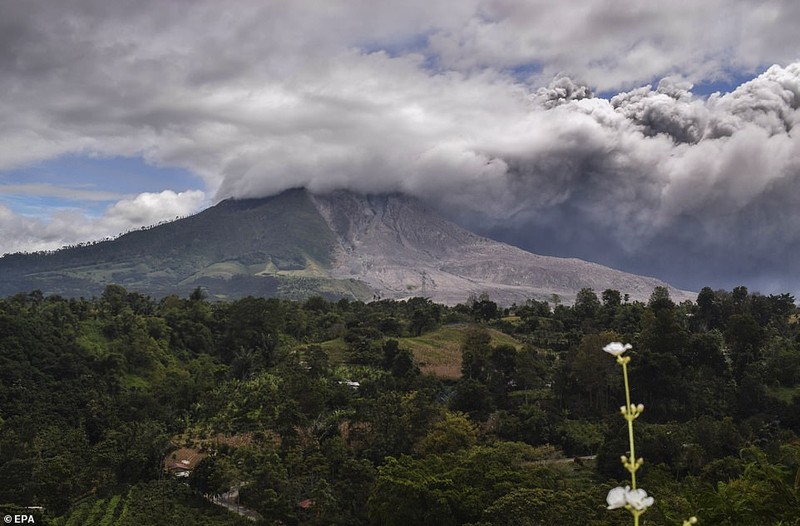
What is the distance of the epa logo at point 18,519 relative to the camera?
2068 centimetres

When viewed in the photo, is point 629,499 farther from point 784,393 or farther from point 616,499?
point 784,393

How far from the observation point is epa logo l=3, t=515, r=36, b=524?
20680 millimetres

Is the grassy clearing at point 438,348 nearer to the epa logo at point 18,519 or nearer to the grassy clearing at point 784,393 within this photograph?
the grassy clearing at point 784,393

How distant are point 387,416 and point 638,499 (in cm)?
3168

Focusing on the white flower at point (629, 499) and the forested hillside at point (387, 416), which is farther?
the forested hillside at point (387, 416)

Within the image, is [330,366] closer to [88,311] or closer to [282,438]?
[282,438]

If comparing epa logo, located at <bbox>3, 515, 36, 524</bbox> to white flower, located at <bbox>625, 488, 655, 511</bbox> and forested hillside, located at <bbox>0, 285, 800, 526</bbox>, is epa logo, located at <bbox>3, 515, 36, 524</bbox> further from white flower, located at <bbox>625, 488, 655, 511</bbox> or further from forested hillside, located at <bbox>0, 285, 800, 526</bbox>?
white flower, located at <bbox>625, 488, 655, 511</bbox>

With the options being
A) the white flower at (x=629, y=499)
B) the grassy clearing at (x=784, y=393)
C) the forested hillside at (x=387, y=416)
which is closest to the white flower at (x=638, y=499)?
the white flower at (x=629, y=499)

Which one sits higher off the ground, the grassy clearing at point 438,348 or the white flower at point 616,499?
the white flower at point 616,499

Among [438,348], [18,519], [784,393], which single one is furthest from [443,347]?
[18,519]

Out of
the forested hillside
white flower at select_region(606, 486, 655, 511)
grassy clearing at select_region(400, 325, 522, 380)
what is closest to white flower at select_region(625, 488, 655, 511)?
white flower at select_region(606, 486, 655, 511)

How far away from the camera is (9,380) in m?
40.4

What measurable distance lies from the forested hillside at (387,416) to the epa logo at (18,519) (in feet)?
4.21

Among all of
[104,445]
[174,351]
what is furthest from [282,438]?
[174,351]
